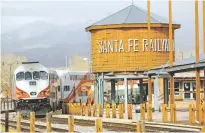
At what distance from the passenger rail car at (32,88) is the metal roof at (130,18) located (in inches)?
437

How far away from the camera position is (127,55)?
46094mm

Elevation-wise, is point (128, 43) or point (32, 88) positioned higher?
point (128, 43)

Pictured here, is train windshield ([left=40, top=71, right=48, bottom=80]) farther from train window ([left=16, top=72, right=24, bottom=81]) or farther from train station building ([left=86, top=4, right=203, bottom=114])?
train station building ([left=86, top=4, right=203, bottom=114])

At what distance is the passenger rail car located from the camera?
36.0 metres

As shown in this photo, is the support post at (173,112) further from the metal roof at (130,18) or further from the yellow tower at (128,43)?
the metal roof at (130,18)

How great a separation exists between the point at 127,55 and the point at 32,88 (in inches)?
479

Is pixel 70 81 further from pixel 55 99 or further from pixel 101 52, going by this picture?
pixel 55 99

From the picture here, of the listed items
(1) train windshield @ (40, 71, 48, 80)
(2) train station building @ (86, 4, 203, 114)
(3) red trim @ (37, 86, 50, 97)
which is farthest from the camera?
(2) train station building @ (86, 4, 203, 114)

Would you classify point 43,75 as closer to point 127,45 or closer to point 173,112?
point 173,112

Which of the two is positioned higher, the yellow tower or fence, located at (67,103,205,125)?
the yellow tower

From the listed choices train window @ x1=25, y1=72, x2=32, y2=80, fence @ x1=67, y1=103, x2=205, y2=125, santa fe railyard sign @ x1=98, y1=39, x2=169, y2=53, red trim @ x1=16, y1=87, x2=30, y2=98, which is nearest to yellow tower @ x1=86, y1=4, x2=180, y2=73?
santa fe railyard sign @ x1=98, y1=39, x2=169, y2=53

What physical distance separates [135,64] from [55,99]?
26.6 ft

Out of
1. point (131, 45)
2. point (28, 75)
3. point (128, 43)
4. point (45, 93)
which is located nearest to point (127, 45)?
point (128, 43)

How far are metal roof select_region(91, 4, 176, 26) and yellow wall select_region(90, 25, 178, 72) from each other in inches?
23.5
